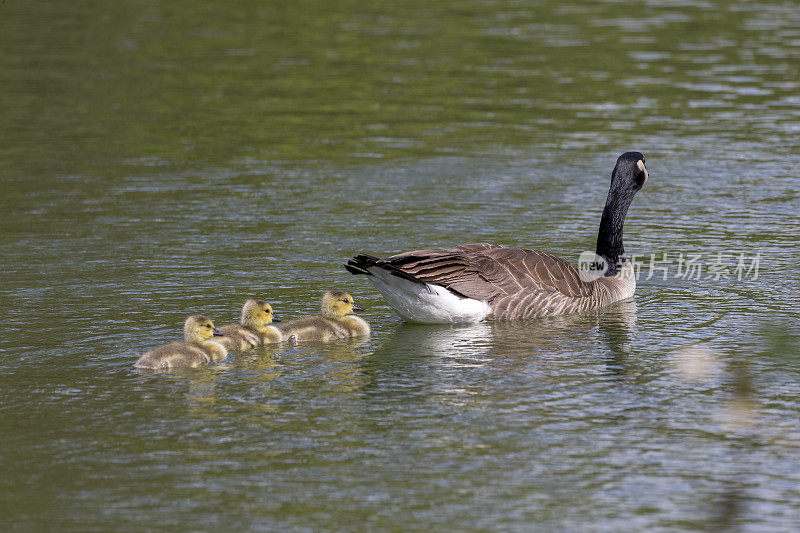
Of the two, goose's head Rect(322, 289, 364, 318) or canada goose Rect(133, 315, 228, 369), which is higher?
goose's head Rect(322, 289, 364, 318)

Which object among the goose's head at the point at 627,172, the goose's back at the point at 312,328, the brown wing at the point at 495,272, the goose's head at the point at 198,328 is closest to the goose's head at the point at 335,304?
the goose's back at the point at 312,328

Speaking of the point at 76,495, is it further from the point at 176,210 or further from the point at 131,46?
the point at 131,46

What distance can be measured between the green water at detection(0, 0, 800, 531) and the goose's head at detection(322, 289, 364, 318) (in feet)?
1.11

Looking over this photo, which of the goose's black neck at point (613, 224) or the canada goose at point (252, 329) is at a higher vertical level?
the goose's black neck at point (613, 224)

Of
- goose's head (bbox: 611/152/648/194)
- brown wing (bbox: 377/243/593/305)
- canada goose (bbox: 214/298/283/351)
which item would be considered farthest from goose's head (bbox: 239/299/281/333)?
goose's head (bbox: 611/152/648/194)

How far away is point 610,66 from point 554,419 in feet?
64.8

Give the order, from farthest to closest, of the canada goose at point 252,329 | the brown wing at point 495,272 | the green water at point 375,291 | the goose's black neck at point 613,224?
the goose's black neck at point 613,224 → the brown wing at point 495,272 → the canada goose at point 252,329 → the green water at point 375,291

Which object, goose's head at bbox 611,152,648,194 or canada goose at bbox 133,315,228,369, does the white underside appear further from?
goose's head at bbox 611,152,648,194

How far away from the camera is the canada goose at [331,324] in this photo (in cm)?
1036

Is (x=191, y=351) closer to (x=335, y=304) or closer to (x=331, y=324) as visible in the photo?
(x=331, y=324)

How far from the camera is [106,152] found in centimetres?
1955

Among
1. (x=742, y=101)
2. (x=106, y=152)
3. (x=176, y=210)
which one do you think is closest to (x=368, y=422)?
(x=176, y=210)

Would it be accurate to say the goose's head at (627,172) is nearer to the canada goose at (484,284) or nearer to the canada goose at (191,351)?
the canada goose at (484,284)

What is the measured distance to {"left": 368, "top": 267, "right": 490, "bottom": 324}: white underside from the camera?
10.6 m
